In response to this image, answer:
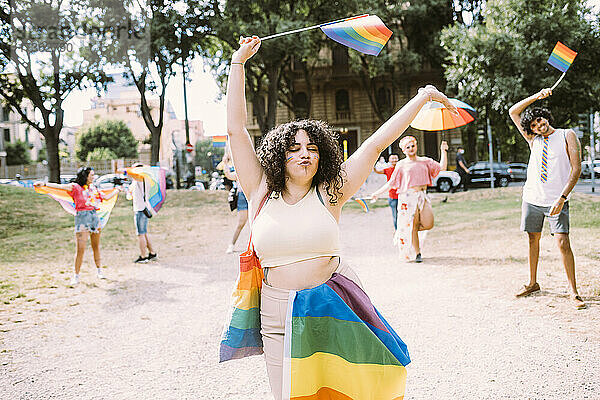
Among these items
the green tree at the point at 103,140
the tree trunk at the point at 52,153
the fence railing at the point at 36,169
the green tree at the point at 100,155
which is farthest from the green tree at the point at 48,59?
the green tree at the point at 103,140

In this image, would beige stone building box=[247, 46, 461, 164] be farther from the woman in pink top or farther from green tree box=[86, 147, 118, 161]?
the woman in pink top

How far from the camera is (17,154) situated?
60844 millimetres

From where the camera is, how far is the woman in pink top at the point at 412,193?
27.4 ft

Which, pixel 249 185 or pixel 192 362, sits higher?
pixel 249 185

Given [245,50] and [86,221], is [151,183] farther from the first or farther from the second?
[245,50]

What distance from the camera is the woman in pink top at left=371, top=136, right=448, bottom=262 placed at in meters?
8.34

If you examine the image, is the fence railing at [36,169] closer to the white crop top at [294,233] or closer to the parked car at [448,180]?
the parked car at [448,180]

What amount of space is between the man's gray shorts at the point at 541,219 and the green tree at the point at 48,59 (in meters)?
20.8

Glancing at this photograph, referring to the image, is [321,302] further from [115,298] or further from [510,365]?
[115,298]

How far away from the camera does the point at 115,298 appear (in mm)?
7188

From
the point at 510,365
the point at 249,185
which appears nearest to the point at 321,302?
the point at 249,185

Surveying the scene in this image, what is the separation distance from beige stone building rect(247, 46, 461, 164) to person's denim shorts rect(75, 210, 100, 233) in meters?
30.0

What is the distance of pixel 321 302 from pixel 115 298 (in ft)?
17.8

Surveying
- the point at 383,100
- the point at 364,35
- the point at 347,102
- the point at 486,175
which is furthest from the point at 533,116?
the point at 347,102
